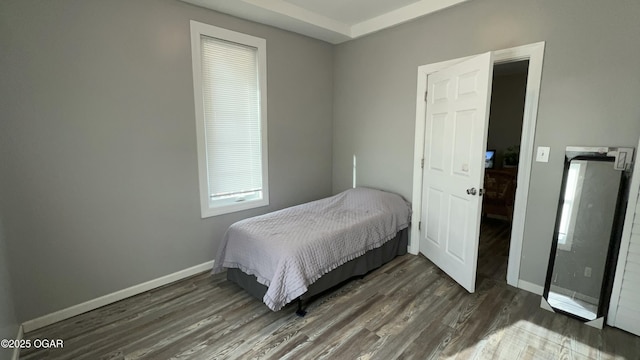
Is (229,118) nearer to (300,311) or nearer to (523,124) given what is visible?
(300,311)

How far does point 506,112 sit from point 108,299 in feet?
20.3

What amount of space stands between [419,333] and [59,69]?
3.16 metres

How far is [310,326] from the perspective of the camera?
6.98 feet

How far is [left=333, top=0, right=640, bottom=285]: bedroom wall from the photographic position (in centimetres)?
201

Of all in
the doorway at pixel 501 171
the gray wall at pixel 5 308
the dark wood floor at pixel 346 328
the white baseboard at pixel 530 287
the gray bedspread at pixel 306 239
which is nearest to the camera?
the gray wall at pixel 5 308

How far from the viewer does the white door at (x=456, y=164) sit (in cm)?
234

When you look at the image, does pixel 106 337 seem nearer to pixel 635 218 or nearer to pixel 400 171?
pixel 400 171

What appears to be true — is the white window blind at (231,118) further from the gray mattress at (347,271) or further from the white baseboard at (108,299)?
the gray mattress at (347,271)

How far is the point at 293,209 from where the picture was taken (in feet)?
9.95

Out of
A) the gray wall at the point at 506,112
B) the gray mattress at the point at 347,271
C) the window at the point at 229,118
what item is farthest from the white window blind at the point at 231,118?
the gray wall at the point at 506,112

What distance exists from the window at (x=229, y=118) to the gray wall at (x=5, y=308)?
135 centimetres

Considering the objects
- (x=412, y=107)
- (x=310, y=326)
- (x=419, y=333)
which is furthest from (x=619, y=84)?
(x=310, y=326)

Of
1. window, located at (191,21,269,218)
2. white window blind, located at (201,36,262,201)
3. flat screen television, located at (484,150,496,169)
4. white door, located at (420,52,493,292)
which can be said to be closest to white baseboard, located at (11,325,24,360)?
window, located at (191,21,269,218)

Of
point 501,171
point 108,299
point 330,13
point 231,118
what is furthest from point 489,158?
point 108,299
